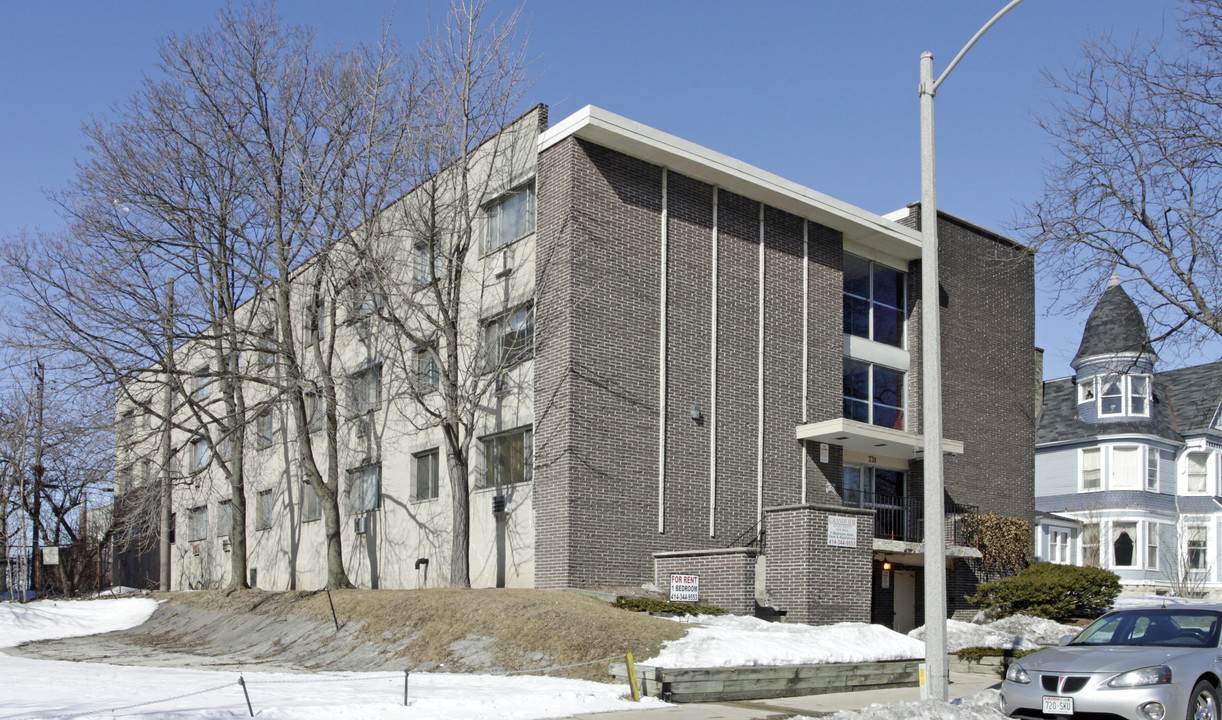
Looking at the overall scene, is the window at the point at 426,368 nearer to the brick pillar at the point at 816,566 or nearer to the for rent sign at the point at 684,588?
→ the for rent sign at the point at 684,588

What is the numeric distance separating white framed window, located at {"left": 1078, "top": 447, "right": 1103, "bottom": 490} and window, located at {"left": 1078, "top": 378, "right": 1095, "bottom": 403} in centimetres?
227

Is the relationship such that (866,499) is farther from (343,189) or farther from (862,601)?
(343,189)

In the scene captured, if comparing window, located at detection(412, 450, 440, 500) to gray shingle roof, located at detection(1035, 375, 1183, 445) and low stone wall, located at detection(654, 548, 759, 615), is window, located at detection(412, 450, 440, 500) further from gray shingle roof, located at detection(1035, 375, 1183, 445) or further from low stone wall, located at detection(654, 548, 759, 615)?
gray shingle roof, located at detection(1035, 375, 1183, 445)

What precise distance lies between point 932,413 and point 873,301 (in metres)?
18.0

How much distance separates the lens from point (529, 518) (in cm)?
2278

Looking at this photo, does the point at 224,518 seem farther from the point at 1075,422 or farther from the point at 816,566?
the point at 1075,422

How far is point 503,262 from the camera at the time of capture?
24.6 meters

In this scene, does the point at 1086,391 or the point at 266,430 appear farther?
the point at 1086,391

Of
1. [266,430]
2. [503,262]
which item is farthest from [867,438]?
[266,430]

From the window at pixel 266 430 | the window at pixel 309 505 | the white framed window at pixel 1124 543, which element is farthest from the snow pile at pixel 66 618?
the white framed window at pixel 1124 543

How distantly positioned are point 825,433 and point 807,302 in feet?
11.7

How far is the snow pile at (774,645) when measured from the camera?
1504 cm

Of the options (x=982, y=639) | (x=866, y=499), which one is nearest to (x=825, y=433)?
(x=866, y=499)

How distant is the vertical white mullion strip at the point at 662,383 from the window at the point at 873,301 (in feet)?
23.1
